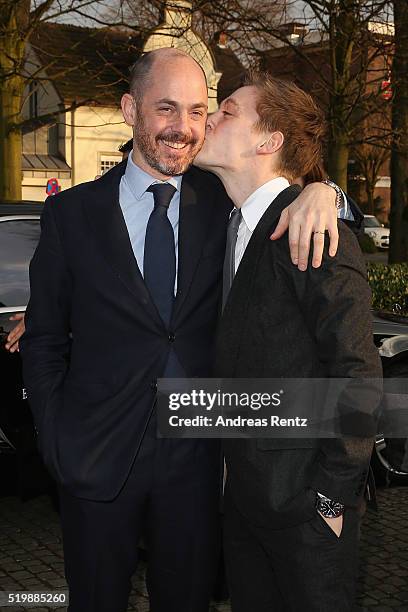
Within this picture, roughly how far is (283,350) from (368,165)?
145 ft

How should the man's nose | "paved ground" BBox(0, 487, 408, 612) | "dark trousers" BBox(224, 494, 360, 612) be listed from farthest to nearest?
"paved ground" BBox(0, 487, 408, 612)
the man's nose
"dark trousers" BBox(224, 494, 360, 612)

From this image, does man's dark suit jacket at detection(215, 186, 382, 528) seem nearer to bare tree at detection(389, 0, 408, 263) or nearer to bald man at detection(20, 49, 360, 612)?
bald man at detection(20, 49, 360, 612)

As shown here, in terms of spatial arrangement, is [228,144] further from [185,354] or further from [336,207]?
[185,354]

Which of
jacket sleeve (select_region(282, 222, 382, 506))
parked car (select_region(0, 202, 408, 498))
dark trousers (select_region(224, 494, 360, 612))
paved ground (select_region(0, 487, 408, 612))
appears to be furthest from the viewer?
parked car (select_region(0, 202, 408, 498))

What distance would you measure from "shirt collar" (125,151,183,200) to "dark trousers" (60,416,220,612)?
773 millimetres

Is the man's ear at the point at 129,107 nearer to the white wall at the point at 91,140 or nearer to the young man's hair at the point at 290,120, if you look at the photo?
the young man's hair at the point at 290,120

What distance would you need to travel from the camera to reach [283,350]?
2.34 meters

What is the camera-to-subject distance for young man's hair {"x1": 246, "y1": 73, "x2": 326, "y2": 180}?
261 centimetres

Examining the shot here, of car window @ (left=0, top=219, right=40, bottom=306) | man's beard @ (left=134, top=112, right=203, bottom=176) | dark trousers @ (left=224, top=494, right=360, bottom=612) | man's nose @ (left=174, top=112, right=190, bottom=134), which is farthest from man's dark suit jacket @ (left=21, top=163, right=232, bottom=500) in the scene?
car window @ (left=0, top=219, right=40, bottom=306)

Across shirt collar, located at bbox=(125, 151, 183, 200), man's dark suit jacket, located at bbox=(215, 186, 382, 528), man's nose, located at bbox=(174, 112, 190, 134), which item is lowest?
man's dark suit jacket, located at bbox=(215, 186, 382, 528)

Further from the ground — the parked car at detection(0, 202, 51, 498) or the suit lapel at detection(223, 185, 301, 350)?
→ the suit lapel at detection(223, 185, 301, 350)

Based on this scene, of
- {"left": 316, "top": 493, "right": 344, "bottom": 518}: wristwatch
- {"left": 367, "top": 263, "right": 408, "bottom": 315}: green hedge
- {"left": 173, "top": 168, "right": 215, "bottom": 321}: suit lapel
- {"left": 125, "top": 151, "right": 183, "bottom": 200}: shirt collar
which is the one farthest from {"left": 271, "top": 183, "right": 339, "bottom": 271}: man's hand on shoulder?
{"left": 367, "top": 263, "right": 408, "bottom": 315}: green hedge

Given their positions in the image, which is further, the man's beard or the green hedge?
the green hedge

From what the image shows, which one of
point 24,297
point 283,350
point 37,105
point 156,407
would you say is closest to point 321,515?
point 283,350
